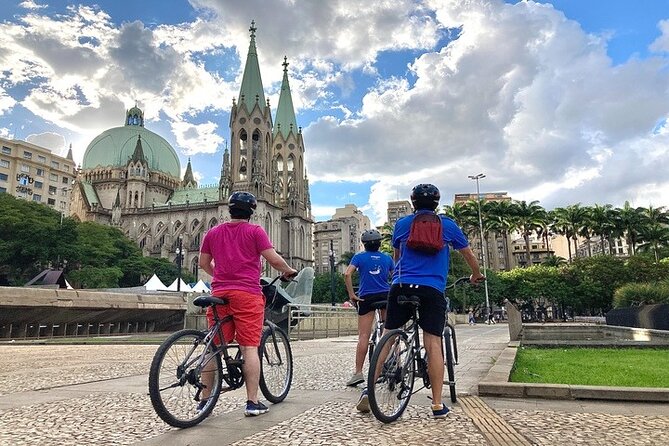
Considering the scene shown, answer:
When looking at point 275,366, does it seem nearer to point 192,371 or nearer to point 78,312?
point 192,371

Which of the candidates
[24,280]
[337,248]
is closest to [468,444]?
[24,280]

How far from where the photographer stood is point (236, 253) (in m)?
4.29

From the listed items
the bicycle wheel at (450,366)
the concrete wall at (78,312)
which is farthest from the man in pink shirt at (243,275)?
the concrete wall at (78,312)

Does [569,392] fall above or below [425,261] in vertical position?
below

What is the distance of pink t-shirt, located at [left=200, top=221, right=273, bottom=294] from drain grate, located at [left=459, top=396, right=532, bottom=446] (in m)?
2.06

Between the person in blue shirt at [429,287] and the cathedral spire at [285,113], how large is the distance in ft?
324

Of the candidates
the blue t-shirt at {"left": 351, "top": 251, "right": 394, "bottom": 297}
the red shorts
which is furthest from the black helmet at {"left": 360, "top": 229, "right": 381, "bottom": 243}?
the red shorts

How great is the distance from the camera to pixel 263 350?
4.63 metres

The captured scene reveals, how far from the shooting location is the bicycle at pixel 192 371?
3627 millimetres

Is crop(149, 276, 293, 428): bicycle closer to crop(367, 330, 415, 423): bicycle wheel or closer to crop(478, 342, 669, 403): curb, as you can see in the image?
crop(367, 330, 415, 423): bicycle wheel

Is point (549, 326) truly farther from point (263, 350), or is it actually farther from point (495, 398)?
point (263, 350)

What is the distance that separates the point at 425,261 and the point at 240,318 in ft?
5.36

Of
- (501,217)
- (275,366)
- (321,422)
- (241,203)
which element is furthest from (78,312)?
(501,217)

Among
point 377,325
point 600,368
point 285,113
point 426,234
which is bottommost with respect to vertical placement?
point 600,368
